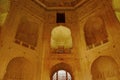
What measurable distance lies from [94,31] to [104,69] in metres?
3.63

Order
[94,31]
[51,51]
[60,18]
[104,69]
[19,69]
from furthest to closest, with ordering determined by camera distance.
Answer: [60,18] → [94,31] → [51,51] → [19,69] → [104,69]

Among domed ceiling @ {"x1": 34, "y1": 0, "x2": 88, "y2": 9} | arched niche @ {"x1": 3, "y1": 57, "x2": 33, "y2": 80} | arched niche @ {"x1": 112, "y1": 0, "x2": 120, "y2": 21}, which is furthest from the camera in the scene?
domed ceiling @ {"x1": 34, "y1": 0, "x2": 88, "y2": 9}

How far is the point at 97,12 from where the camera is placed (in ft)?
47.1

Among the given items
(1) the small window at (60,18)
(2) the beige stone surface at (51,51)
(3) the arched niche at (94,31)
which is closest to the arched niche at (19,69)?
(2) the beige stone surface at (51,51)

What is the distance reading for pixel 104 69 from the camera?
40.9 feet

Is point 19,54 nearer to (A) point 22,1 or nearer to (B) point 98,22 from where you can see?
(A) point 22,1

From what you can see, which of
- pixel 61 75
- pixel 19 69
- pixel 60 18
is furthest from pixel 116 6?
pixel 19 69

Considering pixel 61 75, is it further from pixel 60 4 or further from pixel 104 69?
pixel 60 4

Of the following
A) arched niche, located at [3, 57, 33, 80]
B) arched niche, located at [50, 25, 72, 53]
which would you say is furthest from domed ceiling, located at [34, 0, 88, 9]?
arched niche, located at [3, 57, 33, 80]

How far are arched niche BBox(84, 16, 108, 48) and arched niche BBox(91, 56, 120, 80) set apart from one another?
148 centimetres

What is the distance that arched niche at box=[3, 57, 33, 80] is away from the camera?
12.1 metres

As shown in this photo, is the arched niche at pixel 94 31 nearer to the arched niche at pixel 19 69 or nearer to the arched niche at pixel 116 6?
the arched niche at pixel 116 6

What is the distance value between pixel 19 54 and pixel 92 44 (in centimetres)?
580

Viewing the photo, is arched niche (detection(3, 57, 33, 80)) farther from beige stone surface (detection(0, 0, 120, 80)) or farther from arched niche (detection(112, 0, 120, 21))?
arched niche (detection(112, 0, 120, 21))
